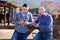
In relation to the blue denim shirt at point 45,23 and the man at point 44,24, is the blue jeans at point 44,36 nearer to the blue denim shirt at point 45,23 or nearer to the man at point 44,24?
the man at point 44,24

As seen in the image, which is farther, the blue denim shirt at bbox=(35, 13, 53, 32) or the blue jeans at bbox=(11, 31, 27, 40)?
the blue jeans at bbox=(11, 31, 27, 40)

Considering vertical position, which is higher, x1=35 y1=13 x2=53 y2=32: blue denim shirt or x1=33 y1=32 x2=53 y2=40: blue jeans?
x1=35 y1=13 x2=53 y2=32: blue denim shirt

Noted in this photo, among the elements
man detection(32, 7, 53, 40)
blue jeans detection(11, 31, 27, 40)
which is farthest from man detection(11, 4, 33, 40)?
man detection(32, 7, 53, 40)

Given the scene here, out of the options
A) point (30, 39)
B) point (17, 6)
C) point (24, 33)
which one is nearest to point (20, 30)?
point (24, 33)

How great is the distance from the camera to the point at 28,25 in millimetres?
5750

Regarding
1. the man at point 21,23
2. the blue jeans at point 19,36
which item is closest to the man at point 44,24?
the man at point 21,23

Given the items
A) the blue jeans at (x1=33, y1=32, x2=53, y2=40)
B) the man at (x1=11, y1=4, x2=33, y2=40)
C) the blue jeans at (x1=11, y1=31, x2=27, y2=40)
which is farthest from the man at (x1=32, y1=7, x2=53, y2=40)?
the blue jeans at (x1=11, y1=31, x2=27, y2=40)

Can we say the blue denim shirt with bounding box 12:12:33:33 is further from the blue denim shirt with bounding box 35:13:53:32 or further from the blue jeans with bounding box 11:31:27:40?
the blue denim shirt with bounding box 35:13:53:32

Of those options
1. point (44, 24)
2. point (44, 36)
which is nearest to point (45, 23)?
point (44, 24)

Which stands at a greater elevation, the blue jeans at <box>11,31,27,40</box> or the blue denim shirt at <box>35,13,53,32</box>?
the blue denim shirt at <box>35,13,53,32</box>

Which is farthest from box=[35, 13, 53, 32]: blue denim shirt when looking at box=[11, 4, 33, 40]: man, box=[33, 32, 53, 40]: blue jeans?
box=[11, 4, 33, 40]: man

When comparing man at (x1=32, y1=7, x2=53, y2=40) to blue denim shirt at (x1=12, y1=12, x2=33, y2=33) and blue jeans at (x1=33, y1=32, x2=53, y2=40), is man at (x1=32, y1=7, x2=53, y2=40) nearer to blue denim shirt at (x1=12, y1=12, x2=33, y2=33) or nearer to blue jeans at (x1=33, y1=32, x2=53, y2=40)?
blue jeans at (x1=33, y1=32, x2=53, y2=40)

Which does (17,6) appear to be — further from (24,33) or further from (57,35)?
(24,33)

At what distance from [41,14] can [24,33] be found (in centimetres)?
61
